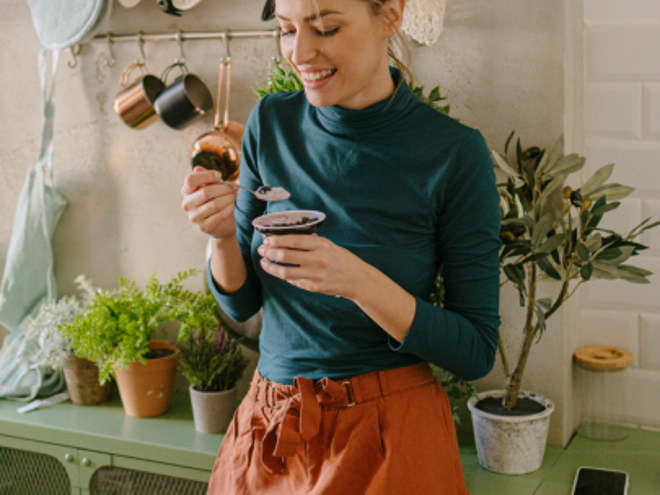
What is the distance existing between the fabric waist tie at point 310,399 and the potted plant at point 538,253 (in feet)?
1.47

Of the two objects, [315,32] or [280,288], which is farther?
[280,288]

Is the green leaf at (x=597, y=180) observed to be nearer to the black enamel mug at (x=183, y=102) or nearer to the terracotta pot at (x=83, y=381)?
the black enamel mug at (x=183, y=102)

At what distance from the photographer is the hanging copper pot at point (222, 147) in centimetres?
182

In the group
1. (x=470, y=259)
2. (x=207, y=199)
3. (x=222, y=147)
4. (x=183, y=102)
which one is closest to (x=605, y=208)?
(x=470, y=259)

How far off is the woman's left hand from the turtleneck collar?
30cm

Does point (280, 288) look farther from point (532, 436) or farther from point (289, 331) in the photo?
point (532, 436)

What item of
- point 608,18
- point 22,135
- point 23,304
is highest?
point 608,18

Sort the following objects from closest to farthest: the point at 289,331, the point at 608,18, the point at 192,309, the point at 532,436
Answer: the point at 289,331 → the point at 532,436 → the point at 608,18 → the point at 192,309

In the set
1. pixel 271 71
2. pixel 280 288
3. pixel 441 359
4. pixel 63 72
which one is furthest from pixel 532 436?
pixel 63 72

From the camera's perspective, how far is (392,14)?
41.0 inches

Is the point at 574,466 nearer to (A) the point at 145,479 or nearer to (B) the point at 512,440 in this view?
(B) the point at 512,440

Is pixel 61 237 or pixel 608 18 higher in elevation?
pixel 608 18

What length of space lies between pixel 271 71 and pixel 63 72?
2.53 ft

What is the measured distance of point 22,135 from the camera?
223 centimetres
